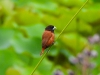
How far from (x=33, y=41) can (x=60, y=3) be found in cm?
130

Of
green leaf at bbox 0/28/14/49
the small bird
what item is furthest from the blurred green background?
the small bird

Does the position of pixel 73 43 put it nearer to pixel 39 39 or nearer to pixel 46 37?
pixel 39 39

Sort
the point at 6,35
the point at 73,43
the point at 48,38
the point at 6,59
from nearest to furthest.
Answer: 1. the point at 48,38
2. the point at 6,59
3. the point at 6,35
4. the point at 73,43

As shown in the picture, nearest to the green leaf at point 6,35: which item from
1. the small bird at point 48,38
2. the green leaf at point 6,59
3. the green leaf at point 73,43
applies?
the green leaf at point 6,59

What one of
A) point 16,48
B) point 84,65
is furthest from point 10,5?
point 84,65

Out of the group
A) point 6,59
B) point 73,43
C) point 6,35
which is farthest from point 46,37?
point 73,43

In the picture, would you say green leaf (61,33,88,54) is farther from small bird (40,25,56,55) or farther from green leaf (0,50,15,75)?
small bird (40,25,56,55)

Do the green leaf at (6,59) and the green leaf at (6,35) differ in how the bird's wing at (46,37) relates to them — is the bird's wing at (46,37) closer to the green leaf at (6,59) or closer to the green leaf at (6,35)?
the green leaf at (6,59)

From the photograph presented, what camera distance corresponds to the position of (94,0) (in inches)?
172

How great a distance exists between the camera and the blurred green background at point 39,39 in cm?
248

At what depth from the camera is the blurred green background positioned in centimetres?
248

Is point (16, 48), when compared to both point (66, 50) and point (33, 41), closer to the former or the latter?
point (33, 41)

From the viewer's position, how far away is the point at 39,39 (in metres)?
2.89

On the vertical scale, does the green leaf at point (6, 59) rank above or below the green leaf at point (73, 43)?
below
